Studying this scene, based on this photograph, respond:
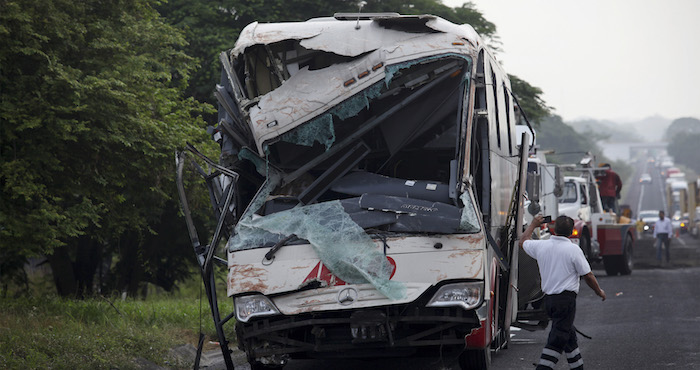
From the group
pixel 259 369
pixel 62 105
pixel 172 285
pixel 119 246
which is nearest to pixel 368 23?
pixel 259 369

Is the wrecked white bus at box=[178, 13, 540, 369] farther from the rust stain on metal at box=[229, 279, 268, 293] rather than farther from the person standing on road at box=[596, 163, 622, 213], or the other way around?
the person standing on road at box=[596, 163, 622, 213]

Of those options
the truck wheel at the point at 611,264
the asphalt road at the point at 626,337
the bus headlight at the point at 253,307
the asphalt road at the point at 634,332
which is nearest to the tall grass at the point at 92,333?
the bus headlight at the point at 253,307

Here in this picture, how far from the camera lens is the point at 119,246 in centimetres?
2433

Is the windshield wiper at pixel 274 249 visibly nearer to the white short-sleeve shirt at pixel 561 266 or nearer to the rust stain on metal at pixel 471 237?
the rust stain on metal at pixel 471 237

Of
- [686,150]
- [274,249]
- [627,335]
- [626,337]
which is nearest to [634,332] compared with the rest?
[627,335]

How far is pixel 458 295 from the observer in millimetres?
7562

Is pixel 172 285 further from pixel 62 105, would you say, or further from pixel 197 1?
pixel 62 105

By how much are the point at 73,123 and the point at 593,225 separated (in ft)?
41.6

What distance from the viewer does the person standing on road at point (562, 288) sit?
26.0 ft

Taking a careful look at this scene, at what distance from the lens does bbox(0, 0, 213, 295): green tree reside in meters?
13.0

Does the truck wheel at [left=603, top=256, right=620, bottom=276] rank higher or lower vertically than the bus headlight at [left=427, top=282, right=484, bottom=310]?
lower

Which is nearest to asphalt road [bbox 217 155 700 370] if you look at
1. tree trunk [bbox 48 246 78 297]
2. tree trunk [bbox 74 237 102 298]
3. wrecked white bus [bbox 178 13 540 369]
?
wrecked white bus [bbox 178 13 540 369]

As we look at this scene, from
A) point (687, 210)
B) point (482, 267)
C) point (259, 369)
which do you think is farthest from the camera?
point (687, 210)

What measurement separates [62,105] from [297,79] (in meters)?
6.17
